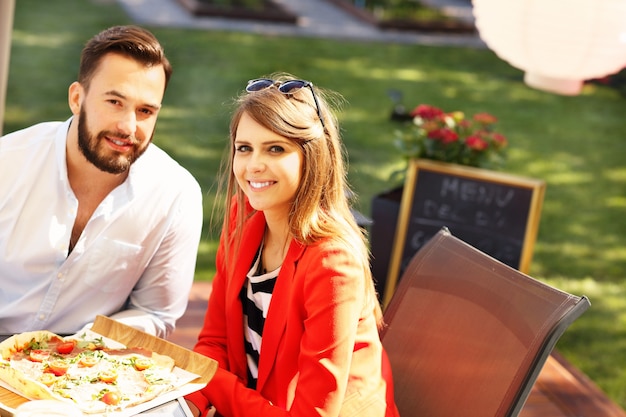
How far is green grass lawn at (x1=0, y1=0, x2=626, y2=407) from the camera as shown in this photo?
5.46 meters

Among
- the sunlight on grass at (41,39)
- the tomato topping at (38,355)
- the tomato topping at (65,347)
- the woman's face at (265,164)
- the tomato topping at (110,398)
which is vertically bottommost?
the tomato topping at (110,398)

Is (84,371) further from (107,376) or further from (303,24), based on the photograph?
(303,24)

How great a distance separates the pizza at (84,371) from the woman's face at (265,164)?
0.45 meters

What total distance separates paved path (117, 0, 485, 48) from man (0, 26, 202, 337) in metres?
7.13

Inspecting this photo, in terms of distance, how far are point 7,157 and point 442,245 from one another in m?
1.25

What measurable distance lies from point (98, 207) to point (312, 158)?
27.2 inches

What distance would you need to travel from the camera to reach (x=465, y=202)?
170 inches

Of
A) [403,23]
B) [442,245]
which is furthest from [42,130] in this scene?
[403,23]

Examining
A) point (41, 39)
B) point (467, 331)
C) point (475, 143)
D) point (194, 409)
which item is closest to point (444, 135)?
point (475, 143)

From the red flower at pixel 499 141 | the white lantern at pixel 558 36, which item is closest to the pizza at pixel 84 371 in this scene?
the white lantern at pixel 558 36

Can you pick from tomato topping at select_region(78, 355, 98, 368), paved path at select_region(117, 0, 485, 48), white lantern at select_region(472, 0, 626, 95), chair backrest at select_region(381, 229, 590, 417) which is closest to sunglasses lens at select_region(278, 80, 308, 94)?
chair backrest at select_region(381, 229, 590, 417)

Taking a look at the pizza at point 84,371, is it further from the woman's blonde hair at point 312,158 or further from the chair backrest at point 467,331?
the chair backrest at point 467,331

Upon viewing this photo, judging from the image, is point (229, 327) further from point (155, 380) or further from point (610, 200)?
point (610, 200)

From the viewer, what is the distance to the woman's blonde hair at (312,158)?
212 centimetres
